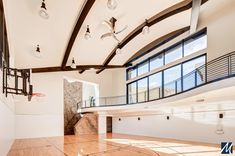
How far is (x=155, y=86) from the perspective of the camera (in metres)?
13.2

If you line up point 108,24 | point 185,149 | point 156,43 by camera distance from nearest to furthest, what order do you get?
point 185,149, point 108,24, point 156,43

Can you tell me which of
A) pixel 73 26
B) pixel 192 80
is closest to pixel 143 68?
pixel 192 80

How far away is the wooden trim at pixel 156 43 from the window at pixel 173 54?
0.60 m

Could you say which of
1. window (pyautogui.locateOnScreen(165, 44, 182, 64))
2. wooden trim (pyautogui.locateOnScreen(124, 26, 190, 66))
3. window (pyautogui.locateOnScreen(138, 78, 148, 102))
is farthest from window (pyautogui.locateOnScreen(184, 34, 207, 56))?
window (pyautogui.locateOnScreen(138, 78, 148, 102))

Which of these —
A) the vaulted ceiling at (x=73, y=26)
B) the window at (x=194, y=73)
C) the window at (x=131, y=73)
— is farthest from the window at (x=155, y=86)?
the vaulted ceiling at (x=73, y=26)

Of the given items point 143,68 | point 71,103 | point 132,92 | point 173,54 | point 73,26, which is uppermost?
point 73,26

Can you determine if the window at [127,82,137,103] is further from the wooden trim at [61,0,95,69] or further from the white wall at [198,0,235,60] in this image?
the white wall at [198,0,235,60]

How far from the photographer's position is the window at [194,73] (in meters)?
8.55

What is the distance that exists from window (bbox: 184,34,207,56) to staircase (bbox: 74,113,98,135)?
862 cm

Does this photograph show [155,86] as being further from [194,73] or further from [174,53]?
[194,73]

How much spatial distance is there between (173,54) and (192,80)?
288 cm

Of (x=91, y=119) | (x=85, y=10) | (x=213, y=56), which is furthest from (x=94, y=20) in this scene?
(x=91, y=119)

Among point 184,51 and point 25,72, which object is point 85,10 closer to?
point 25,72

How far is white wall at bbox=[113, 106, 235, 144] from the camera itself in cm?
904
